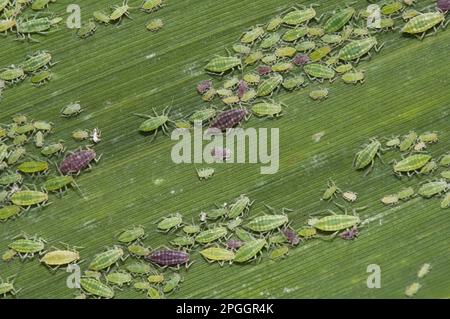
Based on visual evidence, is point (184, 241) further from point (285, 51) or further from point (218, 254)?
point (285, 51)

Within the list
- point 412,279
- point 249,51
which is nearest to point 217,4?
point 249,51

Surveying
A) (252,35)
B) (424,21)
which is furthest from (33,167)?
(424,21)

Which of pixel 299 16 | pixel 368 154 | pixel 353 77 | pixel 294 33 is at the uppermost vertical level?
pixel 299 16

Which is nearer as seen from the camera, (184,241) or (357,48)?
(357,48)

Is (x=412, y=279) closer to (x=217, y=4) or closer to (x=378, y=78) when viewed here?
(x=378, y=78)

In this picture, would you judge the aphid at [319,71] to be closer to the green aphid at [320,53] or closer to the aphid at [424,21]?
the green aphid at [320,53]

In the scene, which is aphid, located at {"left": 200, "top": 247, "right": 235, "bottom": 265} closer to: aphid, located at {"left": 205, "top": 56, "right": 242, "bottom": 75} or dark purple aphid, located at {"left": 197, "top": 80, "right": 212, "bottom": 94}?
dark purple aphid, located at {"left": 197, "top": 80, "right": 212, "bottom": 94}
